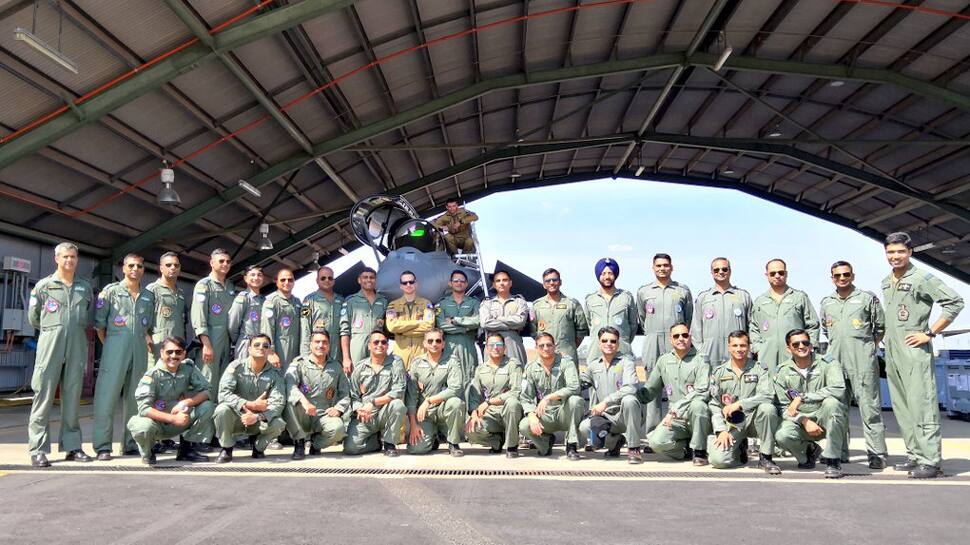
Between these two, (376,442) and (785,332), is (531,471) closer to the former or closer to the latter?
(376,442)

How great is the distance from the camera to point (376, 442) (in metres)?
5.76

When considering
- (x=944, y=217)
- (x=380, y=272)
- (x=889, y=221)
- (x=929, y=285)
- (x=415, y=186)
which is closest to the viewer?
(x=929, y=285)

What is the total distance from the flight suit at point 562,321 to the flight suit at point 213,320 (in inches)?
113

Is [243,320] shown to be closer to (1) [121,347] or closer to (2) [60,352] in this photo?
(1) [121,347]

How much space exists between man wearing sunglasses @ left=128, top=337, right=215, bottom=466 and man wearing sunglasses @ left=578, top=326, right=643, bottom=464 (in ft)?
10.2

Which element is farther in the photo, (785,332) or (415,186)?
(415,186)

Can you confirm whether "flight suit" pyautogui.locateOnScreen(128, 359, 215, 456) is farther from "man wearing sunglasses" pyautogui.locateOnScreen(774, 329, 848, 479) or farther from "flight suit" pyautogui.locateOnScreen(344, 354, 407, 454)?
"man wearing sunglasses" pyautogui.locateOnScreen(774, 329, 848, 479)

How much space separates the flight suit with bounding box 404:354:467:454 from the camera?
5.55m

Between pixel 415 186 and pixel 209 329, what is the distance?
40.8ft

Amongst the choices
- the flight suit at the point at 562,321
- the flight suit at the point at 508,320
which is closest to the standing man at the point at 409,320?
the flight suit at the point at 508,320

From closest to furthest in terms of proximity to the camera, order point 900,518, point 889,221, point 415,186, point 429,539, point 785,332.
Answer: point 429,539 → point 900,518 → point 785,332 → point 415,186 → point 889,221

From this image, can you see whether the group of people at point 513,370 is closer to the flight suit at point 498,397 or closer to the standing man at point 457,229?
the flight suit at point 498,397

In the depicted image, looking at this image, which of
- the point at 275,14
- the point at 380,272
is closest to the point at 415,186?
the point at 275,14

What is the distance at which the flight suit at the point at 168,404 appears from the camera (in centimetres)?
495
